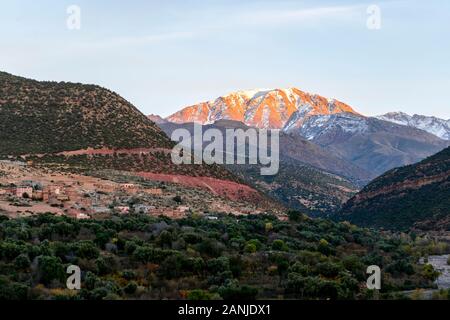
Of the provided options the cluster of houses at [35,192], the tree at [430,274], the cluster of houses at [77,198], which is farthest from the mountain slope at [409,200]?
the cluster of houses at [35,192]

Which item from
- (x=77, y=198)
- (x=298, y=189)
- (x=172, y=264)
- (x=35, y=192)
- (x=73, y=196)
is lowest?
(x=298, y=189)

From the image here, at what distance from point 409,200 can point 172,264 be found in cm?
6735

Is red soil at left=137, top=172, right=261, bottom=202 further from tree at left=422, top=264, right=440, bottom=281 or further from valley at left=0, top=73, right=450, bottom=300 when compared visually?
tree at left=422, top=264, right=440, bottom=281

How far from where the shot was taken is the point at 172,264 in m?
26.3

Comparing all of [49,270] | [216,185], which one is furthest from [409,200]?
[49,270]

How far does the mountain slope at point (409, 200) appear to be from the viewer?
77.4m

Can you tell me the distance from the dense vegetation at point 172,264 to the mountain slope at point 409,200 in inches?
1528

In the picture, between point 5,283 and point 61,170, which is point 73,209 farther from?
point 5,283

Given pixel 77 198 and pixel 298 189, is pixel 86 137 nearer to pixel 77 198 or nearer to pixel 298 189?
pixel 77 198
